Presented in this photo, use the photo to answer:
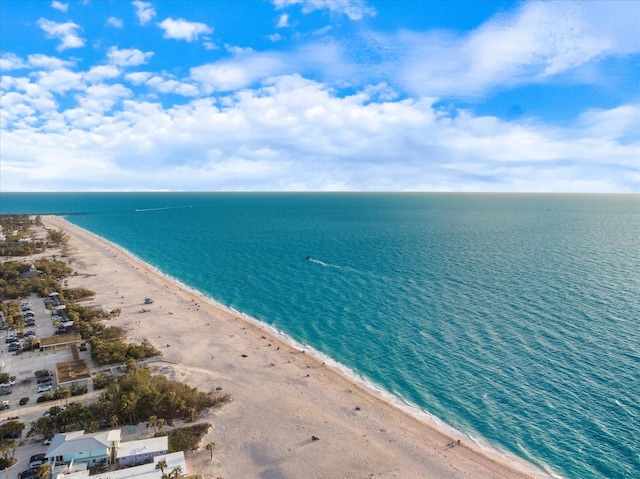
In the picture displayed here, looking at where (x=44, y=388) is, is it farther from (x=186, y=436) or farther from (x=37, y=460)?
(x=186, y=436)

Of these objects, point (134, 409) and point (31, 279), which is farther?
point (31, 279)

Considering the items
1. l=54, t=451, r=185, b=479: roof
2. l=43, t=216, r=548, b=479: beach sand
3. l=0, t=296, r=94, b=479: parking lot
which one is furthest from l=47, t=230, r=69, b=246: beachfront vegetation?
l=54, t=451, r=185, b=479: roof

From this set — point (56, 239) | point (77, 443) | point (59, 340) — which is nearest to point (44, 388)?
point (59, 340)

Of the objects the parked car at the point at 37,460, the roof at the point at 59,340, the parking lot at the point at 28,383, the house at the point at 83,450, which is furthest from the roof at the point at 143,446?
the roof at the point at 59,340

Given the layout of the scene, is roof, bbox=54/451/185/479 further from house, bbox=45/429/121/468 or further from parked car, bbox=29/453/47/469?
parked car, bbox=29/453/47/469

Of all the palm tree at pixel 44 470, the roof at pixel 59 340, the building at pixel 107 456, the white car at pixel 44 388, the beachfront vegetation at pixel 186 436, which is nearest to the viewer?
the palm tree at pixel 44 470

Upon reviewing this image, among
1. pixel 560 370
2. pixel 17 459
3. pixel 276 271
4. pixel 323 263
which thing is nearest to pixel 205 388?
pixel 17 459

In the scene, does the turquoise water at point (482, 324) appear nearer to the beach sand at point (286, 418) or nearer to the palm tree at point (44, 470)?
the beach sand at point (286, 418)
